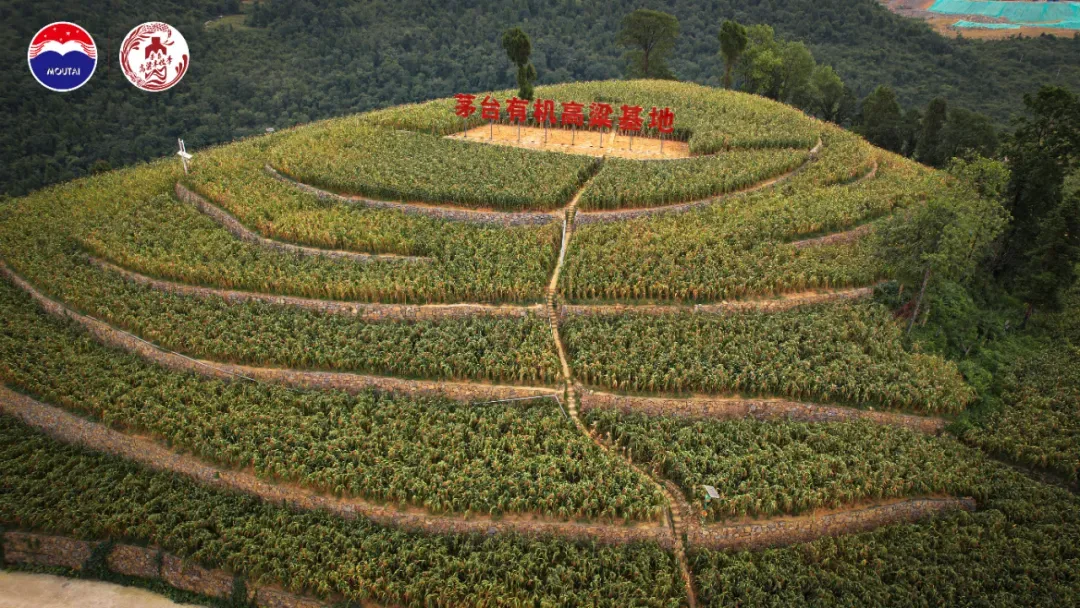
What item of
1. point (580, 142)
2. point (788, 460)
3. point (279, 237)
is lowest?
point (788, 460)

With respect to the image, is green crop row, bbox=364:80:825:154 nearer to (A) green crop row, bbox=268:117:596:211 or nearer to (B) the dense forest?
(A) green crop row, bbox=268:117:596:211

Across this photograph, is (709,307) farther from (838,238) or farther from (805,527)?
(805,527)

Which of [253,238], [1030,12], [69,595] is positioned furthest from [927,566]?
[1030,12]

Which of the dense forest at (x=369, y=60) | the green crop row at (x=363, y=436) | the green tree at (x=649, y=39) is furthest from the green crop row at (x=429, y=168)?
the green tree at (x=649, y=39)

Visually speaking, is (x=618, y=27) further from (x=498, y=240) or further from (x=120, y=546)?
(x=120, y=546)

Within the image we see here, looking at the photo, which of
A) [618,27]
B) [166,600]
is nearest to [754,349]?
[166,600]

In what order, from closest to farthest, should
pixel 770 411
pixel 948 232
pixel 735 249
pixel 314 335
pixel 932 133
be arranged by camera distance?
pixel 770 411
pixel 948 232
pixel 314 335
pixel 735 249
pixel 932 133

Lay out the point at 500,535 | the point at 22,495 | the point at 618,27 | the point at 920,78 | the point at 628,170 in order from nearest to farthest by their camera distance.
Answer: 1. the point at 500,535
2. the point at 22,495
3. the point at 628,170
4. the point at 920,78
5. the point at 618,27
